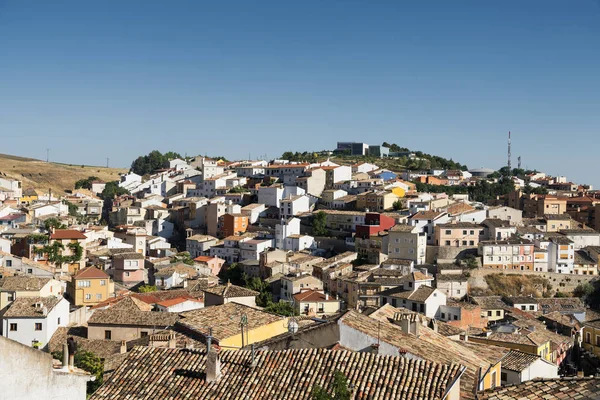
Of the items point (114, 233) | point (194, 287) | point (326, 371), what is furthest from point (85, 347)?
point (114, 233)

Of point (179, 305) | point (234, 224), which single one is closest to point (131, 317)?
point (179, 305)

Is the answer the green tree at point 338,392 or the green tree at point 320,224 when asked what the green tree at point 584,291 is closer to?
the green tree at point 320,224

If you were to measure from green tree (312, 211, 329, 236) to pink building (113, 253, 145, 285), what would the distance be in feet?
54.1

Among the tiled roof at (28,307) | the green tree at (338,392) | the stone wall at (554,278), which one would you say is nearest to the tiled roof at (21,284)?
the tiled roof at (28,307)

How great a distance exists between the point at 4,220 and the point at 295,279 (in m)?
27.4

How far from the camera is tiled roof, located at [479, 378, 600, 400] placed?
7441mm

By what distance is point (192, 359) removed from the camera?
8859 mm

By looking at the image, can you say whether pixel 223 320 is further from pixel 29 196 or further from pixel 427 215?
pixel 29 196

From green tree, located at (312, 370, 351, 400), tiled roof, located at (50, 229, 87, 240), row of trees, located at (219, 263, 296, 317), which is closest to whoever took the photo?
green tree, located at (312, 370, 351, 400)

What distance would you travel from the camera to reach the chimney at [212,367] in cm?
838

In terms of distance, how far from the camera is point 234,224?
56562mm

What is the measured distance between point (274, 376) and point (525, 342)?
17519mm

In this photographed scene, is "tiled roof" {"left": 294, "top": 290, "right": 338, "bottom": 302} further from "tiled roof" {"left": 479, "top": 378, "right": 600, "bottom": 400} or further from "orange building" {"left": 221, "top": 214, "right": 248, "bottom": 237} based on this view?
"tiled roof" {"left": 479, "top": 378, "right": 600, "bottom": 400}

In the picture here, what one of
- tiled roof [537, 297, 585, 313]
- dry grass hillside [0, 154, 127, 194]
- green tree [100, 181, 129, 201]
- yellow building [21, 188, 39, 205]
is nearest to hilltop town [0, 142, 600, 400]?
tiled roof [537, 297, 585, 313]
